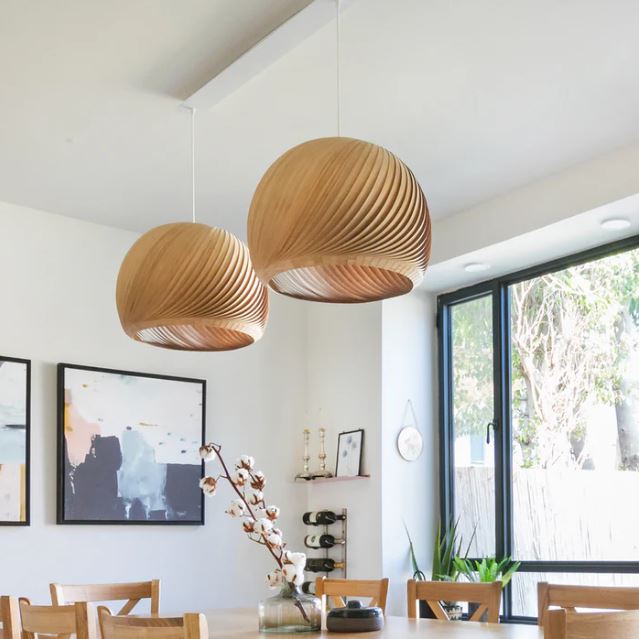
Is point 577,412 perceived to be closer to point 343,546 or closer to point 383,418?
point 383,418

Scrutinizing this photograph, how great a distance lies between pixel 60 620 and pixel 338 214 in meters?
1.41

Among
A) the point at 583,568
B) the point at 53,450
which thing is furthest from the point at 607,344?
the point at 53,450

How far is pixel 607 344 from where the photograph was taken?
15.7 feet

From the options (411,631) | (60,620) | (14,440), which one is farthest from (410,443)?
(60,620)

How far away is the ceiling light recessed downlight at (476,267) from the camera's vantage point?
205 inches

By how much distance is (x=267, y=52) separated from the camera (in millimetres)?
3357

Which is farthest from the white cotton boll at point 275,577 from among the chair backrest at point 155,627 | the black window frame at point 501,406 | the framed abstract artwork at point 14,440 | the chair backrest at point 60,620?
the black window frame at point 501,406

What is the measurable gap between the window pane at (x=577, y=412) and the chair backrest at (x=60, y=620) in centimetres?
276

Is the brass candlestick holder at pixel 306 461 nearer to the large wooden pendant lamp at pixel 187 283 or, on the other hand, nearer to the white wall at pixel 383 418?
the white wall at pixel 383 418

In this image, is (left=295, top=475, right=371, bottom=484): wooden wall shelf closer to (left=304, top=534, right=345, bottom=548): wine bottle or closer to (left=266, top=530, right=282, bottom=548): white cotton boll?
(left=304, top=534, right=345, bottom=548): wine bottle

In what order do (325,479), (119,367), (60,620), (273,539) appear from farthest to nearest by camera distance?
(325,479) → (119,367) → (273,539) → (60,620)

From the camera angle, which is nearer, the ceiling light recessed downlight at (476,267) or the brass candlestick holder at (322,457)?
the ceiling light recessed downlight at (476,267)

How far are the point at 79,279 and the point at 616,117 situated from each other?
2.82 meters

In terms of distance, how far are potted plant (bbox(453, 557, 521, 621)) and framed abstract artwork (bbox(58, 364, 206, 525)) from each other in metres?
1.44
